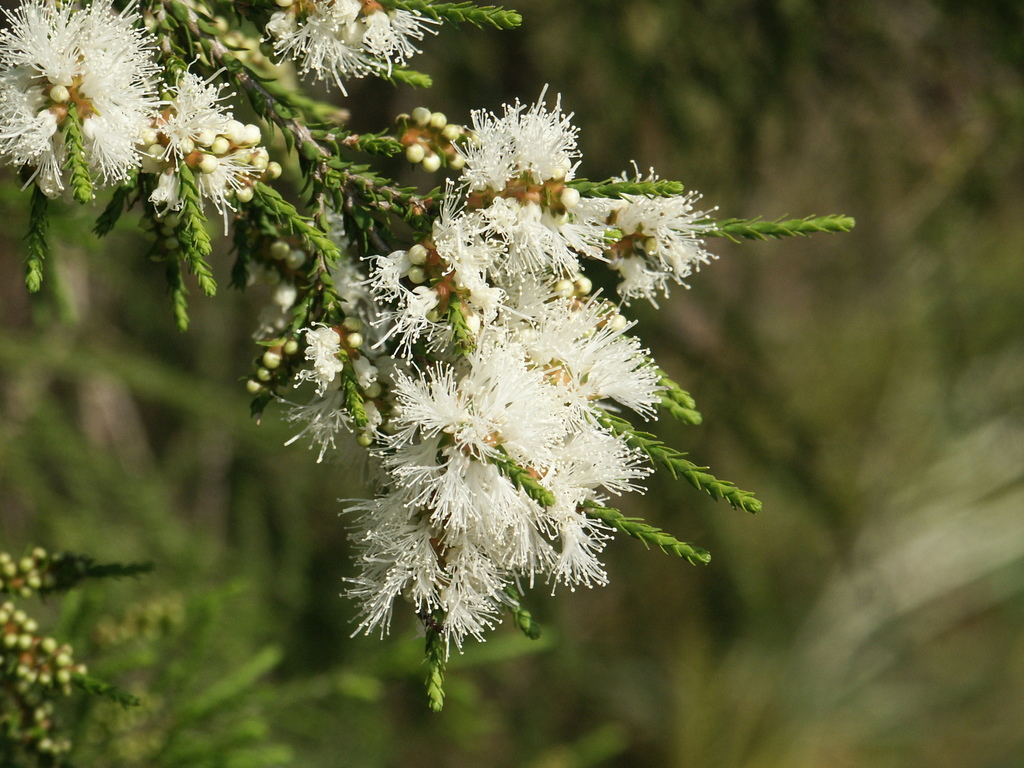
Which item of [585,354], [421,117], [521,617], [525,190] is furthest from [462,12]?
[521,617]

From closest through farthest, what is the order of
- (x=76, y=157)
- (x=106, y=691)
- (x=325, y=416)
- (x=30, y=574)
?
(x=76, y=157), (x=325, y=416), (x=106, y=691), (x=30, y=574)

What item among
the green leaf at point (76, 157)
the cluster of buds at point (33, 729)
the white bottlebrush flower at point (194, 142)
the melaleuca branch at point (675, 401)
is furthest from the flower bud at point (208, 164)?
the cluster of buds at point (33, 729)

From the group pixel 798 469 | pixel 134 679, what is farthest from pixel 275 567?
pixel 798 469

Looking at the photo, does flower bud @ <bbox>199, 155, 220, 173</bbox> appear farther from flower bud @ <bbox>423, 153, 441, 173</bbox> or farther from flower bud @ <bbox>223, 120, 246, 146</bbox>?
flower bud @ <bbox>423, 153, 441, 173</bbox>

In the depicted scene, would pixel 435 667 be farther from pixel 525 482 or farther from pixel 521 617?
pixel 525 482

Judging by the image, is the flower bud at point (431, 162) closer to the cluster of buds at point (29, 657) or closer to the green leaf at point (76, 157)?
the green leaf at point (76, 157)
